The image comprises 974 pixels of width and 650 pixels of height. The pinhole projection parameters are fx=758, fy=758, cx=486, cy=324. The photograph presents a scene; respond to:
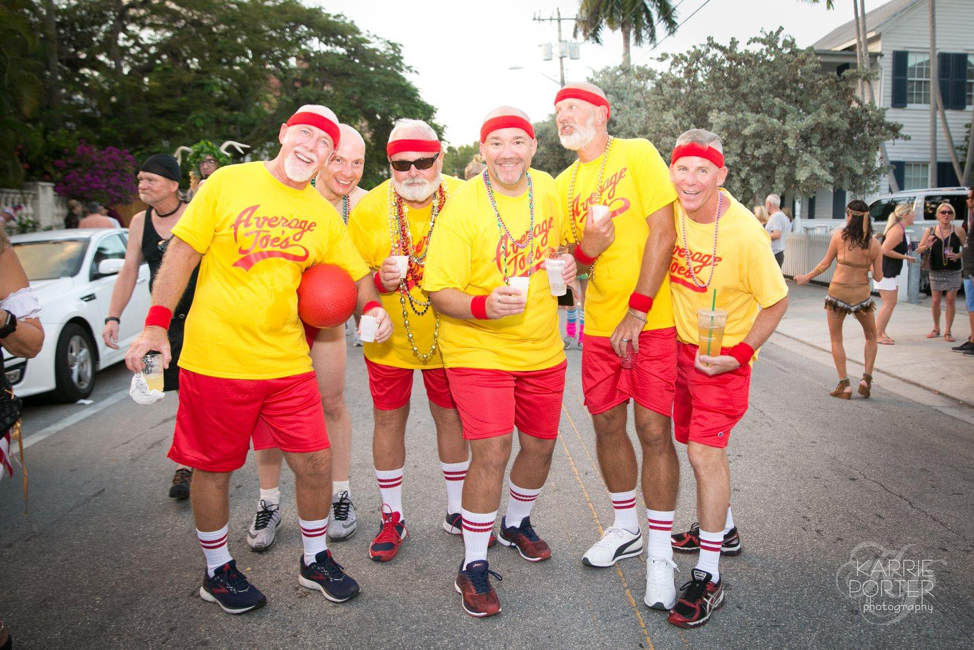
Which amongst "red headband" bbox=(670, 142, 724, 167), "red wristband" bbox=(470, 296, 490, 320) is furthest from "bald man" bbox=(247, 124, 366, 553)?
"red headband" bbox=(670, 142, 724, 167)

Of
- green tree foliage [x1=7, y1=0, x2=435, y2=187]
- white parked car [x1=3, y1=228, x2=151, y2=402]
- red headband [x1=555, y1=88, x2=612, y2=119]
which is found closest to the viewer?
red headband [x1=555, y1=88, x2=612, y2=119]

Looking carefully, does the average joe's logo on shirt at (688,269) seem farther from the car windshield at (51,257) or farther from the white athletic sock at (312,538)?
the car windshield at (51,257)

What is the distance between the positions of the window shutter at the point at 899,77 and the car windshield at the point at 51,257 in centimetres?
2746

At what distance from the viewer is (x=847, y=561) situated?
12.4 feet

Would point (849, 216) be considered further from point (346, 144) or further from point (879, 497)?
point (346, 144)

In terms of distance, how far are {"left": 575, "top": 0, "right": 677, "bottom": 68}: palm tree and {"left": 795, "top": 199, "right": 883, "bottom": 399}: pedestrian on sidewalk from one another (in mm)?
32210

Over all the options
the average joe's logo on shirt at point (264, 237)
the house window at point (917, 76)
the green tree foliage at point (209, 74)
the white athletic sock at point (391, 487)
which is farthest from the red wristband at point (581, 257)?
the house window at point (917, 76)

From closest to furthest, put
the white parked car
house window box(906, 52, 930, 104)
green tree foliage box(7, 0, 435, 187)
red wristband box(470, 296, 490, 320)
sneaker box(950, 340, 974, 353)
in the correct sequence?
red wristband box(470, 296, 490, 320), the white parked car, sneaker box(950, 340, 974, 353), green tree foliage box(7, 0, 435, 187), house window box(906, 52, 930, 104)

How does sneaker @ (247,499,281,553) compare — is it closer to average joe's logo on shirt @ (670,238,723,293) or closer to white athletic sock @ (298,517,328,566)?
white athletic sock @ (298,517,328,566)

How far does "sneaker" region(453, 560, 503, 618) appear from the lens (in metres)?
3.35

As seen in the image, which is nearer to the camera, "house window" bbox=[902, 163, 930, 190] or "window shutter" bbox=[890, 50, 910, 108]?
"window shutter" bbox=[890, 50, 910, 108]

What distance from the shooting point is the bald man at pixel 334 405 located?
4188 mm

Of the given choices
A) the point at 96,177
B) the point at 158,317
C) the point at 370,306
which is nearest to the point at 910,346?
the point at 370,306

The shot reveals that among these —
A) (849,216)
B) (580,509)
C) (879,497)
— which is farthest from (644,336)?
(849,216)
